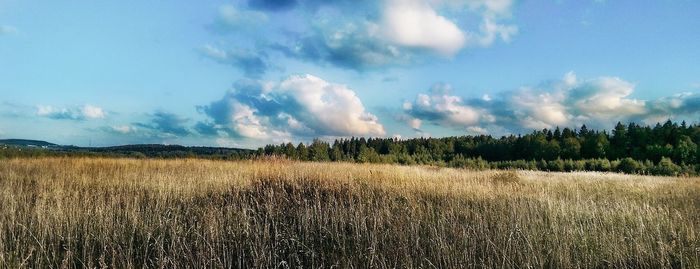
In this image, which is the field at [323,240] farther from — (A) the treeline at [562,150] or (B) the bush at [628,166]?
(B) the bush at [628,166]

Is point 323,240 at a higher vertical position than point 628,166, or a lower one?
lower

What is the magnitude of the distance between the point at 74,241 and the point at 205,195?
323 centimetres

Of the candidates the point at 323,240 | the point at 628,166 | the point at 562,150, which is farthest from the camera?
the point at 562,150

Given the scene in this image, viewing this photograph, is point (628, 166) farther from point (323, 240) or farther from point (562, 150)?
point (323, 240)

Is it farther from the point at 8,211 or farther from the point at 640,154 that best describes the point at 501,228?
the point at 640,154

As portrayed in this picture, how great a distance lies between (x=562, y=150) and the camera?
66.8 m

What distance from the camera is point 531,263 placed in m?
3.64

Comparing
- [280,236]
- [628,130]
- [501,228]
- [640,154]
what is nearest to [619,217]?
[501,228]

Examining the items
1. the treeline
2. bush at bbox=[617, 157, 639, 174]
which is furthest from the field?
bush at bbox=[617, 157, 639, 174]

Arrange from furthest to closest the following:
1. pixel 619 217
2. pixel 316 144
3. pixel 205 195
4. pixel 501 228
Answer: pixel 316 144, pixel 205 195, pixel 619 217, pixel 501 228

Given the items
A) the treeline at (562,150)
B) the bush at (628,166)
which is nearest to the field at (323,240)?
the treeline at (562,150)

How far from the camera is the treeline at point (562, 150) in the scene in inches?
1817

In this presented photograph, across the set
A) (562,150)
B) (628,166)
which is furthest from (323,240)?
(562,150)

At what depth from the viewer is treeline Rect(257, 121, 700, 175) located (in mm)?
46156
